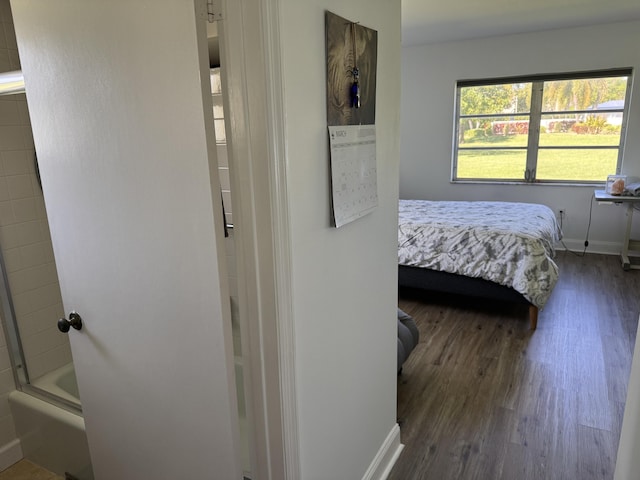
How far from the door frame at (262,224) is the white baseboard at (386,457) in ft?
2.15

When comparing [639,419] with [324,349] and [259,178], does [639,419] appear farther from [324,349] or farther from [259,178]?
[259,178]

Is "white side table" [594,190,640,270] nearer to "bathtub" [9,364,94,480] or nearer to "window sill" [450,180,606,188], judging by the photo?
"window sill" [450,180,606,188]

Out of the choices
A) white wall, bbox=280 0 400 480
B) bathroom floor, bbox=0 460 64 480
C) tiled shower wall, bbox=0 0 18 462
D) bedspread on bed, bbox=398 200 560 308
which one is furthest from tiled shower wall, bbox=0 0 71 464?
bedspread on bed, bbox=398 200 560 308

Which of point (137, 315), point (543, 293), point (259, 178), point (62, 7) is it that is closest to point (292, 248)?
point (259, 178)

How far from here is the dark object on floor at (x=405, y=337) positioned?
8.20ft

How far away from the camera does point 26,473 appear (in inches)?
83.0

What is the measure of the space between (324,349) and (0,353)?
5.36 ft

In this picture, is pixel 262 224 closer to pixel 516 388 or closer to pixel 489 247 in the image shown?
pixel 516 388

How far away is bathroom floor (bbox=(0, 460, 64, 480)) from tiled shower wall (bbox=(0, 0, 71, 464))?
0.43 feet

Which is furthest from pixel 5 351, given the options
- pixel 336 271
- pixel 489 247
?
pixel 489 247

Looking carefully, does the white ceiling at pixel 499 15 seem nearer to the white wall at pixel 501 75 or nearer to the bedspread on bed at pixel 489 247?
the white wall at pixel 501 75

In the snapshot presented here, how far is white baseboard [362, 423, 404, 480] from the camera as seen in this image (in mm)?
1865

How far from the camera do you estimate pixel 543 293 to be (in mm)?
3152

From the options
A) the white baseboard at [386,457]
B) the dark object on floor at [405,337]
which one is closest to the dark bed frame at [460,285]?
the dark object on floor at [405,337]
